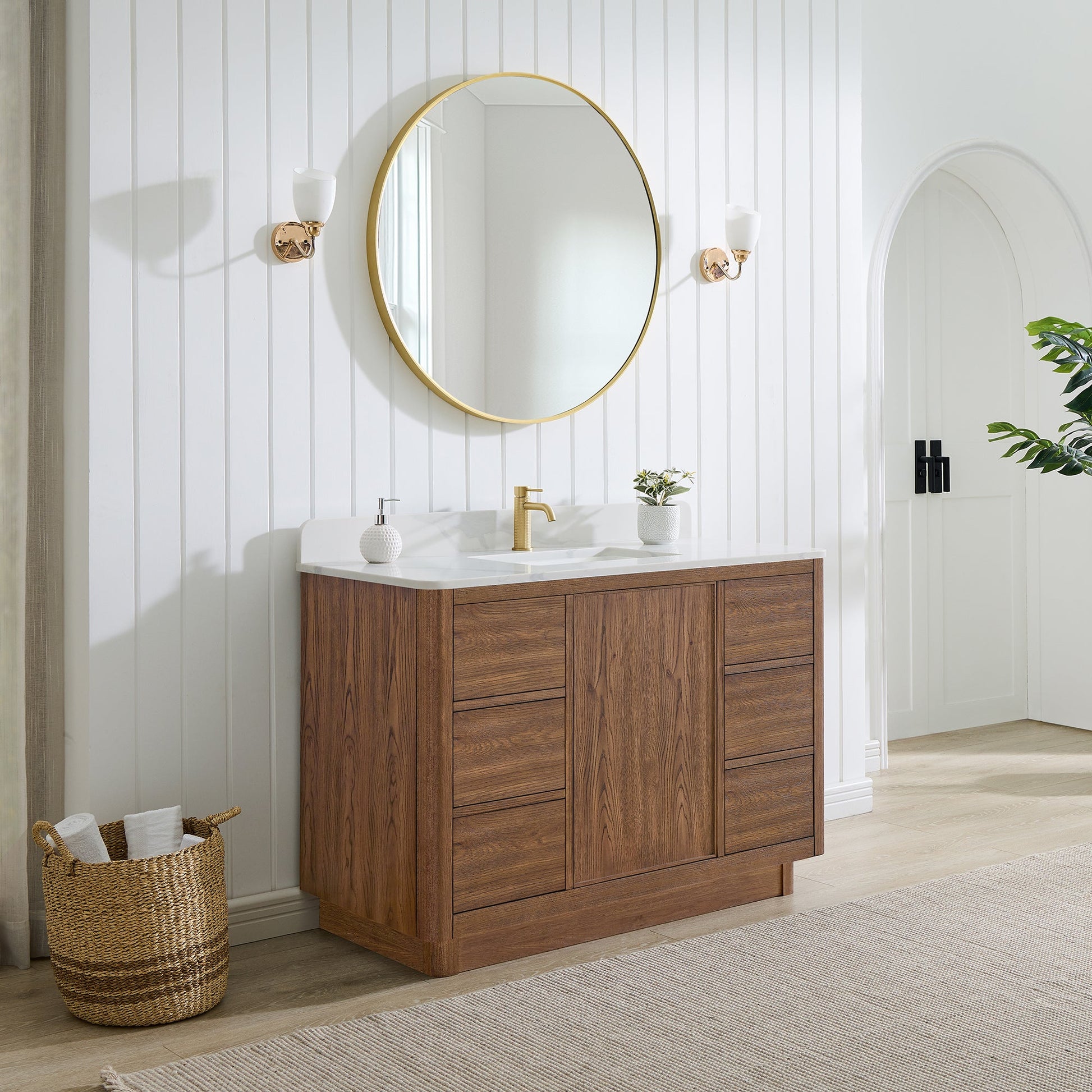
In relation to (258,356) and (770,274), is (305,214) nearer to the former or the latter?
(258,356)

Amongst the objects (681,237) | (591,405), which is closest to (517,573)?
(591,405)

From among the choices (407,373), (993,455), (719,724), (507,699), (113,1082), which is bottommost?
(113,1082)

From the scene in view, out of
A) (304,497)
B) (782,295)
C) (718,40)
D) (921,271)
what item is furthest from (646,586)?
(921,271)

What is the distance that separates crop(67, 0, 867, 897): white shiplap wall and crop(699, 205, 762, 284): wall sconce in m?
0.05

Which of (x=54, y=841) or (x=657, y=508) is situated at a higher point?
(x=657, y=508)

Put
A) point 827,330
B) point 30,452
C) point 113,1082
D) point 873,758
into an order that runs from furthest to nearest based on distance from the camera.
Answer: point 873,758
point 827,330
point 30,452
point 113,1082

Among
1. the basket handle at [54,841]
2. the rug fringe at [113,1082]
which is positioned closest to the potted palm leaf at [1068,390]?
the basket handle at [54,841]

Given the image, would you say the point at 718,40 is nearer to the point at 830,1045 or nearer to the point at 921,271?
the point at 921,271

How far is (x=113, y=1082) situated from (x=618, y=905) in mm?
1118

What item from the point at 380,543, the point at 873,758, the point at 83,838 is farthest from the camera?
the point at 873,758

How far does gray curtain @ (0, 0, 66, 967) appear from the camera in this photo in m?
2.51

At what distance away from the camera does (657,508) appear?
3100 mm

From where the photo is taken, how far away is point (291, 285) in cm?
276

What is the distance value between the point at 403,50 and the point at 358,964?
6.63 feet
